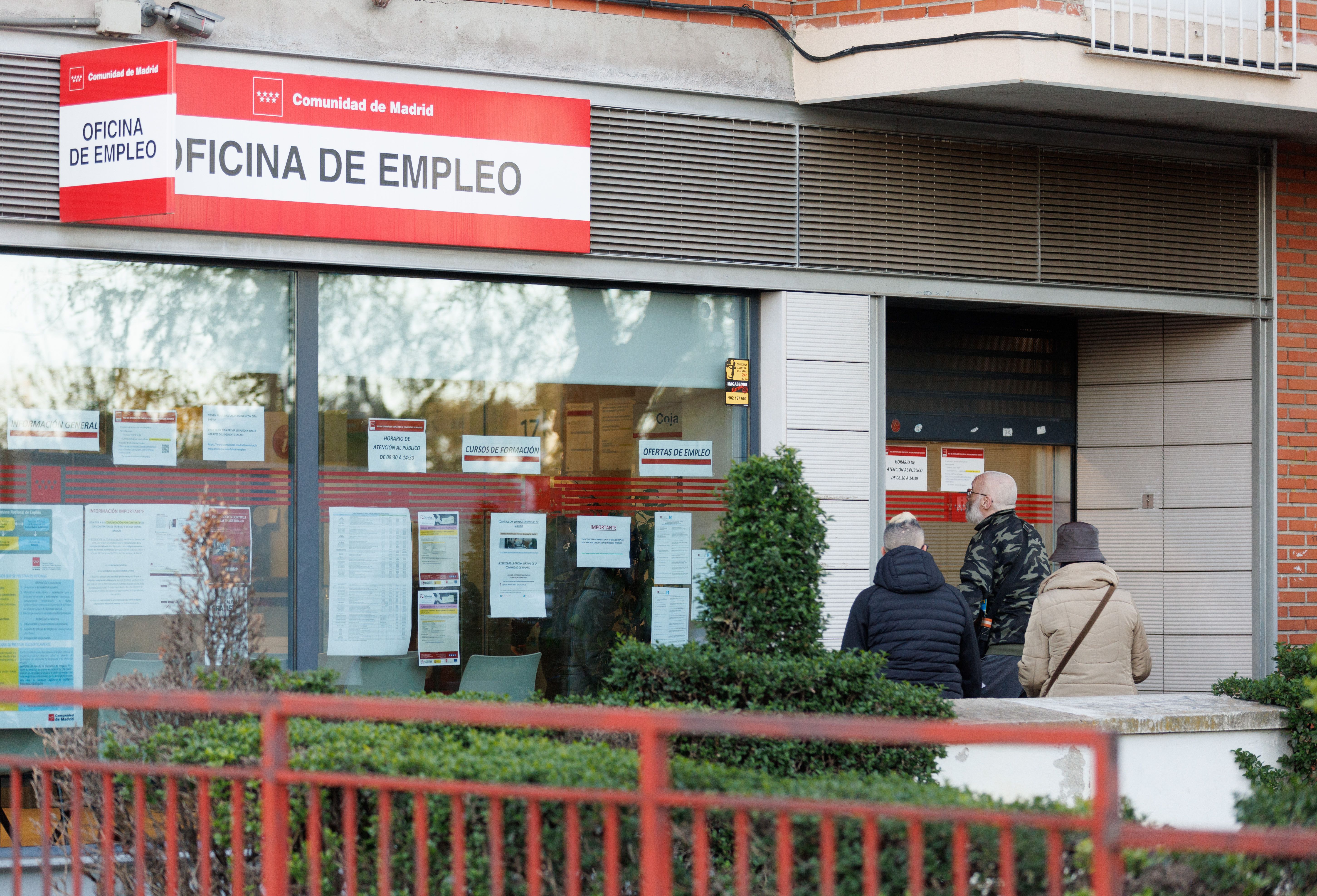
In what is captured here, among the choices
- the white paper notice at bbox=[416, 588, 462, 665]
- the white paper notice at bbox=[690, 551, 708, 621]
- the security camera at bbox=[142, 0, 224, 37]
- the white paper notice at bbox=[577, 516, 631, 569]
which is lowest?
the white paper notice at bbox=[416, 588, 462, 665]

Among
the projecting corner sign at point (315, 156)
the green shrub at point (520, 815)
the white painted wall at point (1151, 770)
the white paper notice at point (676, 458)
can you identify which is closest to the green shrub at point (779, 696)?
the white painted wall at point (1151, 770)

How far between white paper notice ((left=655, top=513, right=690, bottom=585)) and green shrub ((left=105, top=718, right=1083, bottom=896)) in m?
3.49

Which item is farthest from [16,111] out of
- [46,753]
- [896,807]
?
[896,807]

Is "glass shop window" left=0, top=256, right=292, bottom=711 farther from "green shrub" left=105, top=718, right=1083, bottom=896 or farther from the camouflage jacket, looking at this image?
the camouflage jacket

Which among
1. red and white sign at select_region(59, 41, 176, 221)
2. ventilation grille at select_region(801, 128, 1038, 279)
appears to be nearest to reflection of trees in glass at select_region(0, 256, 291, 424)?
red and white sign at select_region(59, 41, 176, 221)

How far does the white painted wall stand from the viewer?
18.9 ft

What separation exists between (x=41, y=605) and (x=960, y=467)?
5.85 m

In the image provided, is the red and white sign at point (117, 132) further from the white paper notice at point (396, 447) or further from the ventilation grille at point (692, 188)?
the ventilation grille at point (692, 188)

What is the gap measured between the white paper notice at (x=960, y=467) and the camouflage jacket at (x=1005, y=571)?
1.11 meters

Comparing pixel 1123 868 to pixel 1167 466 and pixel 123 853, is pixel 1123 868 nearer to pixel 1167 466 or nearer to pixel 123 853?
pixel 123 853

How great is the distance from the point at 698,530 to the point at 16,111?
4246mm

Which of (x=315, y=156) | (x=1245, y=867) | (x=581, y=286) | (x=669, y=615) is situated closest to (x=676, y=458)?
(x=669, y=615)

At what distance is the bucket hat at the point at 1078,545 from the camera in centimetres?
668

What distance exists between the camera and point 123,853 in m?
4.22
